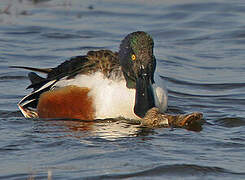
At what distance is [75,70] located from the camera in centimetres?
773

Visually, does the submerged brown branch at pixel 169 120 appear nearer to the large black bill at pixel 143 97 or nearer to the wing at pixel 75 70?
the large black bill at pixel 143 97

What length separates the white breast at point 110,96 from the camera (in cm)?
741

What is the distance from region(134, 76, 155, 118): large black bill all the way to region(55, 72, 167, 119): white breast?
Result: 3.7 inches

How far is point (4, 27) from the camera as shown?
42.8ft

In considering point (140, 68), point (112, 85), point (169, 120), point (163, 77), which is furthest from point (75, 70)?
point (163, 77)

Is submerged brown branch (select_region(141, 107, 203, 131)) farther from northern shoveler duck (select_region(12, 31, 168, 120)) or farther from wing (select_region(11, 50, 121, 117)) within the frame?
wing (select_region(11, 50, 121, 117))

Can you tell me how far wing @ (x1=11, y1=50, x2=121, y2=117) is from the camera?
299 inches

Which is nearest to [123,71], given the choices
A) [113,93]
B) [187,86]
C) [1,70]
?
[113,93]

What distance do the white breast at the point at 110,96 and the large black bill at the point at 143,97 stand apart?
0.09 metres

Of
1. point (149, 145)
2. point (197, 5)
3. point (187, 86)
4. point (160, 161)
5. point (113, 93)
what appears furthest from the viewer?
point (197, 5)

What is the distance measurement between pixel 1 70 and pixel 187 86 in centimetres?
253

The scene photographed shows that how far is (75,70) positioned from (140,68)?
75 centimetres

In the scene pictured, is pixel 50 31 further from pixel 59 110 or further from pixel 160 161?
pixel 160 161

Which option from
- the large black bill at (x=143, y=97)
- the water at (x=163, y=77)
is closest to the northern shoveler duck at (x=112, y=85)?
the large black bill at (x=143, y=97)
